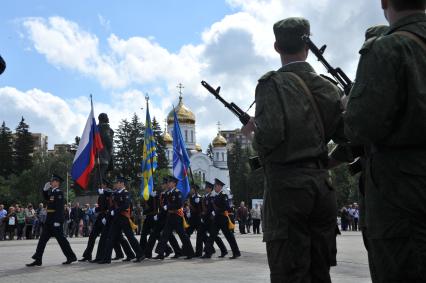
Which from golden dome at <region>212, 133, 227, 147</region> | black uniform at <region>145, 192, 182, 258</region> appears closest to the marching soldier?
black uniform at <region>145, 192, 182, 258</region>

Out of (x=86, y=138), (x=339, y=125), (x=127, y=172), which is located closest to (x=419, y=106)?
(x=339, y=125)

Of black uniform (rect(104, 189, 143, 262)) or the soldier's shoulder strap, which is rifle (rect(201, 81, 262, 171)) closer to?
the soldier's shoulder strap

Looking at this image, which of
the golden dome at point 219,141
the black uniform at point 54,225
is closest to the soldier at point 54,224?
the black uniform at point 54,225

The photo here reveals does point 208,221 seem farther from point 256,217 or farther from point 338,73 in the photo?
point 256,217

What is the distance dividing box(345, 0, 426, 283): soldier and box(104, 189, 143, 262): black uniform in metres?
11.2

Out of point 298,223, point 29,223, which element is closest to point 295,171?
point 298,223

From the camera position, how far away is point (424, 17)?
3059mm

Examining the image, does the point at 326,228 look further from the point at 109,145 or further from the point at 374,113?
the point at 109,145

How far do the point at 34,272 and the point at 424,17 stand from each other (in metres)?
10.3

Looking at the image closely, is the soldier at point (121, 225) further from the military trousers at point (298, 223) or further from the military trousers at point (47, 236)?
the military trousers at point (298, 223)

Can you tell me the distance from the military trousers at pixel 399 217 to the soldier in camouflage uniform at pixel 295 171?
1252 millimetres

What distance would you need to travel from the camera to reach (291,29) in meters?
4.76

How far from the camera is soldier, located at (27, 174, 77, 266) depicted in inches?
518

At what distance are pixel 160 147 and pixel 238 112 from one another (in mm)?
82863
